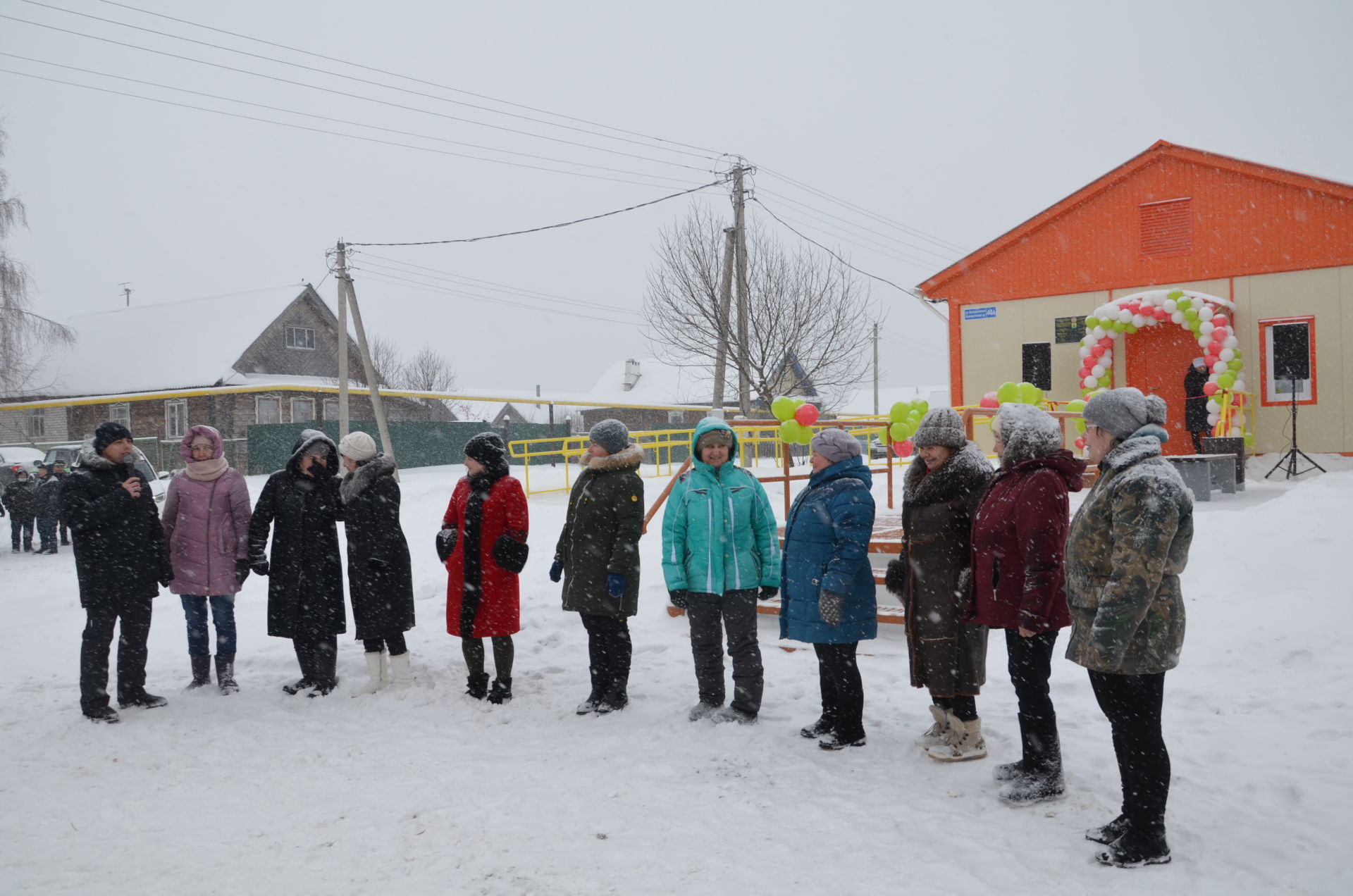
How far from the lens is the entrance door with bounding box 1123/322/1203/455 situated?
559 inches

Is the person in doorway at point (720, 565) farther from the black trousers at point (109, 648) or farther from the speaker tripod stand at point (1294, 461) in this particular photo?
the speaker tripod stand at point (1294, 461)

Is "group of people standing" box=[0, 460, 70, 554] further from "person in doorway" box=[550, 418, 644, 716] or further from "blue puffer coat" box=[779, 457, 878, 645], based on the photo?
"blue puffer coat" box=[779, 457, 878, 645]

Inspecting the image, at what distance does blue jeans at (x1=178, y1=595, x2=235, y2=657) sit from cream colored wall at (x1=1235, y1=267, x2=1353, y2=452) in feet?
46.5

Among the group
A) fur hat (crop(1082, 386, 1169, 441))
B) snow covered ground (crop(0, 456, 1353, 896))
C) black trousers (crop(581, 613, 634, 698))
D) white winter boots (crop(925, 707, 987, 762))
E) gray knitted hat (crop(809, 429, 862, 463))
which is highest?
fur hat (crop(1082, 386, 1169, 441))

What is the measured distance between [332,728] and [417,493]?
38.4 feet

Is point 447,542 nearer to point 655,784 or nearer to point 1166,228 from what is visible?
point 655,784

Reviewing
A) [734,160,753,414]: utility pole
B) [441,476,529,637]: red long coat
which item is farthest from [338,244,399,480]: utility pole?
[441,476,529,637]: red long coat

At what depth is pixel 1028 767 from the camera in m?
3.78

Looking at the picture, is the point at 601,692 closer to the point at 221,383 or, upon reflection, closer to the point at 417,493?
the point at 417,493

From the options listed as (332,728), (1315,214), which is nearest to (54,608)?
(332,728)

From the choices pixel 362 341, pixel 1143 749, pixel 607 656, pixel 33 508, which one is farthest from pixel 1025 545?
pixel 362 341

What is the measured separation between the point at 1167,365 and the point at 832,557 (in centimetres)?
1235

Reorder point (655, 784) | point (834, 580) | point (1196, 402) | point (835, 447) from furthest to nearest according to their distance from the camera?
point (1196, 402), point (835, 447), point (834, 580), point (655, 784)

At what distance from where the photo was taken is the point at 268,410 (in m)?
28.7
